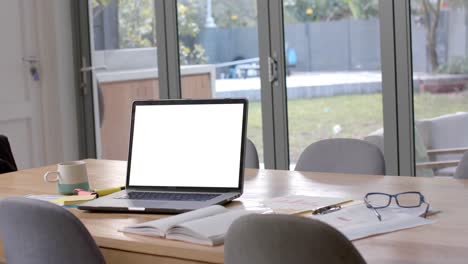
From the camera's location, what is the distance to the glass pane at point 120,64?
5.53 m

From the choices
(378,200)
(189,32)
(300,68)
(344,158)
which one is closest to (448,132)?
(300,68)

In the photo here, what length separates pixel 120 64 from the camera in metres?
5.70

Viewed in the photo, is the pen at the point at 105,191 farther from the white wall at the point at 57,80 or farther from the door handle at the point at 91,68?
the white wall at the point at 57,80

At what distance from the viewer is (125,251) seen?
211 centimetres

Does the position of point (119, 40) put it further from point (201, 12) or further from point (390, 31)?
point (390, 31)

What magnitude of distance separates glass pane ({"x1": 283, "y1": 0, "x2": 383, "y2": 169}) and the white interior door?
6.50 feet

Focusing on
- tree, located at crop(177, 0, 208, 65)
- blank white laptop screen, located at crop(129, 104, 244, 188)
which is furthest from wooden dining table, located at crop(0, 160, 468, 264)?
tree, located at crop(177, 0, 208, 65)

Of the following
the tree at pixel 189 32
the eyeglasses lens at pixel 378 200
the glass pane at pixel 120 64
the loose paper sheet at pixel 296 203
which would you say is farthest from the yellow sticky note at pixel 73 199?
the glass pane at pixel 120 64

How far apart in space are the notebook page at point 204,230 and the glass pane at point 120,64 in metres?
3.45

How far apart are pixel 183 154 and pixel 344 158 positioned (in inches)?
33.5

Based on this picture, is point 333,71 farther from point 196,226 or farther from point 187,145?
point 196,226

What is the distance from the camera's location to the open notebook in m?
2.02

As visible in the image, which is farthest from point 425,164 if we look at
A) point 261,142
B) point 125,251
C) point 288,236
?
point 288,236

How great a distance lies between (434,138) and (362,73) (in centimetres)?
55
